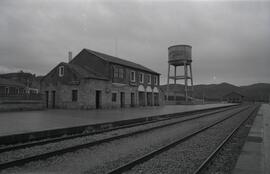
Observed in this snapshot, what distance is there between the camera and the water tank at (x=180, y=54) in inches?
1732

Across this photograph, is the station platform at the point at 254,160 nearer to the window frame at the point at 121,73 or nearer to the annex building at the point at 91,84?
the annex building at the point at 91,84

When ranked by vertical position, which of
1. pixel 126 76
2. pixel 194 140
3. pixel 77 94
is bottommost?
pixel 194 140

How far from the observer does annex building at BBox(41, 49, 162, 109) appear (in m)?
24.1

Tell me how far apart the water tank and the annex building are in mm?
14365

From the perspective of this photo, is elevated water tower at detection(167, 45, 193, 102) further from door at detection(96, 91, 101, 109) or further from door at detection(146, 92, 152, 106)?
door at detection(96, 91, 101, 109)

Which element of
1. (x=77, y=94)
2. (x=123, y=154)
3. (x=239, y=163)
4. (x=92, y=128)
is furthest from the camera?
(x=77, y=94)

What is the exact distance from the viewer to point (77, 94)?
24266 mm

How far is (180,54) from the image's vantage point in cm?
4416

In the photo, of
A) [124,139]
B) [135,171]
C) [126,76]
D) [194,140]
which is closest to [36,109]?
[126,76]

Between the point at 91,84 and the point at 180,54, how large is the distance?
25.7 meters

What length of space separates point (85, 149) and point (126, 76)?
23.8 meters

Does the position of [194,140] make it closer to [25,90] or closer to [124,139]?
[124,139]

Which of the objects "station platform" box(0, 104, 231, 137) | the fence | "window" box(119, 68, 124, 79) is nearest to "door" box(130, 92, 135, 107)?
"window" box(119, 68, 124, 79)

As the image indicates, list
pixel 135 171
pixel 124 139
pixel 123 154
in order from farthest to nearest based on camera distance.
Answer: pixel 124 139, pixel 123 154, pixel 135 171
